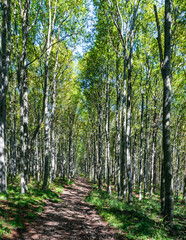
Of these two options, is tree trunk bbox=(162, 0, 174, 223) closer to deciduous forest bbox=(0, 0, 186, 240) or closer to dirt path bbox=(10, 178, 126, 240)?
deciduous forest bbox=(0, 0, 186, 240)

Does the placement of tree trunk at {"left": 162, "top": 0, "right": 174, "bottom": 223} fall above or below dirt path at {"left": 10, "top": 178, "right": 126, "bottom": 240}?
above

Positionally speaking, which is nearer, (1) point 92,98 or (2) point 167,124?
(2) point 167,124

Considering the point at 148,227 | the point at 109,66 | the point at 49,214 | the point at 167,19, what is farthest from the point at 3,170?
the point at 109,66

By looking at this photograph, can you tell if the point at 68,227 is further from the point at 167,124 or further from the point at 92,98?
the point at 92,98

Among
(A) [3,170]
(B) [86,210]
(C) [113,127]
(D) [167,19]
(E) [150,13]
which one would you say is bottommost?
(B) [86,210]

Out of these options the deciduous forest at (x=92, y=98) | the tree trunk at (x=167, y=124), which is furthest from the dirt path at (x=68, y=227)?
the tree trunk at (x=167, y=124)

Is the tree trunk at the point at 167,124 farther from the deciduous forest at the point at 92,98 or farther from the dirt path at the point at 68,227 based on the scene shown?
the dirt path at the point at 68,227

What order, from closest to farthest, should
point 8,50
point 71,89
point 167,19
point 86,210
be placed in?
point 167,19, point 8,50, point 86,210, point 71,89

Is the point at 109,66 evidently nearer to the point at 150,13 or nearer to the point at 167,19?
the point at 150,13

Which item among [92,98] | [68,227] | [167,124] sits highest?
[92,98]

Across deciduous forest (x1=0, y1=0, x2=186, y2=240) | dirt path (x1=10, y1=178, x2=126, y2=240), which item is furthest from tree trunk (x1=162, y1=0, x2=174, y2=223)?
dirt path (x1=10, y1=178, x2=126, y2=240)

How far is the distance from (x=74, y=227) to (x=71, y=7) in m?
14.2

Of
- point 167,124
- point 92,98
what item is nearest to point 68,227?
A: point 167,124

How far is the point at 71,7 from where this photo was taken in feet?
41.5
